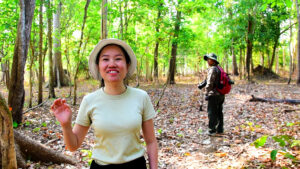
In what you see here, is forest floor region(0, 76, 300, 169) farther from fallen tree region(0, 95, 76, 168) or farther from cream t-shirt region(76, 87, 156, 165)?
cream t-shirt region(76, 87, 156, 165)

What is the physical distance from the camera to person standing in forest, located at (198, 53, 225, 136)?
6.04m

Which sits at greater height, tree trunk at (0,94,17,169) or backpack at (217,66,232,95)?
backpack at (217,66,232,95)

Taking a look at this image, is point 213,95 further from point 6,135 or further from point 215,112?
point 6,135

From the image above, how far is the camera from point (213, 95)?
6.15 meters

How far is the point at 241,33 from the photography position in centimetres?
1802

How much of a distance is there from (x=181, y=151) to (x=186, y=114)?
13.4 feet

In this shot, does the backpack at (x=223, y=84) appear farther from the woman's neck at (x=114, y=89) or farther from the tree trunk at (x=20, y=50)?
the tree trunk at (x=20, y=50)

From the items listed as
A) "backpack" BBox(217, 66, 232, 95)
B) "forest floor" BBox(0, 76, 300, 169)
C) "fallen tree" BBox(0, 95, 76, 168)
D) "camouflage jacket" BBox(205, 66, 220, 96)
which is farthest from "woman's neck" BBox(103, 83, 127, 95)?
"backpack" BBox(217, 66, 232, 95)

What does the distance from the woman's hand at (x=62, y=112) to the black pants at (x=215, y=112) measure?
16.9 feet

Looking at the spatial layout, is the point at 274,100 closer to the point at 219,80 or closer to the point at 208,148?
the point at 219,80

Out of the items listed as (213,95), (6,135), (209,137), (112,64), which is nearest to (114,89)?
(112,64)

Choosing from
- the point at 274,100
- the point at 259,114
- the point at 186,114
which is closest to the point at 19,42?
the point at 186,114

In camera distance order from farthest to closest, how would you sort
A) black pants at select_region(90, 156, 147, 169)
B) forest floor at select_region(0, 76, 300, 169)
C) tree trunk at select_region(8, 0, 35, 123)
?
1. tree trunk at select_region(8, 0, 35, 123)
2. forest floor at select_region(0, 76, 300, 169)
3. black pants at select_region(90, 156, 147, 169)

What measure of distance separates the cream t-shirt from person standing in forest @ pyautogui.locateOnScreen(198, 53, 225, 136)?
463 cm
